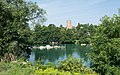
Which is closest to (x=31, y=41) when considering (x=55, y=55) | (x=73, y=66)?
(x=73, y=66)

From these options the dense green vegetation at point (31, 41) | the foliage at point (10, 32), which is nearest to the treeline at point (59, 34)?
the dense green vegetation at point (31, 41)

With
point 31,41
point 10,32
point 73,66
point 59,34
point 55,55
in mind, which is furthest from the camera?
point 59,34

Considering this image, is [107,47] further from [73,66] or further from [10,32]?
[10,32]

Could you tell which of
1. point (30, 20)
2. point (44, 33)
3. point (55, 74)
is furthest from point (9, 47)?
point (44, 33)

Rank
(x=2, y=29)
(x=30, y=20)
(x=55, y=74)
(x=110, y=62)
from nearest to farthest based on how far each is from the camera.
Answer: (x=55, y=74) → (x=110, y=62) → (x=2, y=29) → (x=30, y=20)

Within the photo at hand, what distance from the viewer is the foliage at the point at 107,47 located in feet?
63.1

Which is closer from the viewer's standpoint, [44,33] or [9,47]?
[9,47]

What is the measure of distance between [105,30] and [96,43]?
1160 millimetres

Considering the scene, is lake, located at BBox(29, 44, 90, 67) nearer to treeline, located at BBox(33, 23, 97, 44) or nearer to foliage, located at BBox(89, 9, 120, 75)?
foliage, located at BBox(89, 9, 120, 75)

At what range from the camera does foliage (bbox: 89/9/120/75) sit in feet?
63.1

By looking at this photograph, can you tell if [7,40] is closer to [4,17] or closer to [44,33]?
[4,17]

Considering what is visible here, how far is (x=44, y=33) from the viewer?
94000 mm

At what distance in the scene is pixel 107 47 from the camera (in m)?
19.6

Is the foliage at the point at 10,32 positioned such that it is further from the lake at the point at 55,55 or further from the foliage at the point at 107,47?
the foliage at the point at 107,47
